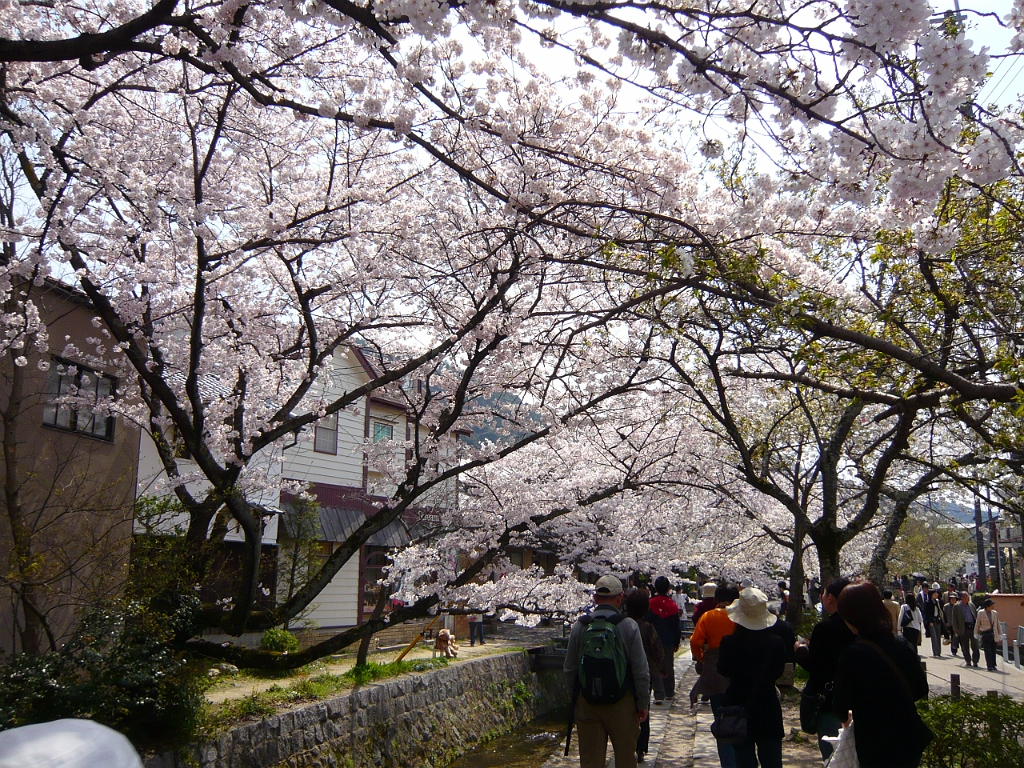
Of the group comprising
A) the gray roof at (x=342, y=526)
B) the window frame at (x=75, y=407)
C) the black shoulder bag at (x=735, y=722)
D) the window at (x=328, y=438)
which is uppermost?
the window at (x=328, y=438)

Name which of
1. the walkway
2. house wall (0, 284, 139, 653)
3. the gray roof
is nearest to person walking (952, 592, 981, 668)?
the walkway

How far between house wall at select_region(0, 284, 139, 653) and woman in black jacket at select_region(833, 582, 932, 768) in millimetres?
6227

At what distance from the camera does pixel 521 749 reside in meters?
12.7

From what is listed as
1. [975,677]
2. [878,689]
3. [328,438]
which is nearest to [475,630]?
[328,438]

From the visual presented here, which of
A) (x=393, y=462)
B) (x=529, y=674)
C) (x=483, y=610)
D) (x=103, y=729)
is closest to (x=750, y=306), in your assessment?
(x=483, y=610)

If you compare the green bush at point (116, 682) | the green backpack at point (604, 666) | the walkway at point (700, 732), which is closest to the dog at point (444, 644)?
the walkway at point (700, 732)

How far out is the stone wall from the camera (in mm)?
7812

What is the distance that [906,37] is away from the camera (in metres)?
3.94

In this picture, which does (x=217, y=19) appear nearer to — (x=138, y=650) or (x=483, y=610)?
(x=138, y=650)

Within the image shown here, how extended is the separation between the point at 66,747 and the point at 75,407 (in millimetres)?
9928

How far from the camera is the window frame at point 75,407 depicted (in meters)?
9.88

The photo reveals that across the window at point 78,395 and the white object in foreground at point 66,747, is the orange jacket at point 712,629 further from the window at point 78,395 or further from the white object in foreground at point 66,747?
the window at point 78,395

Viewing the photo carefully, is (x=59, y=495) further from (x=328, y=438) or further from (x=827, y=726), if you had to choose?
(x=328, y=438)

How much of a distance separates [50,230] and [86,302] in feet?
10.5
